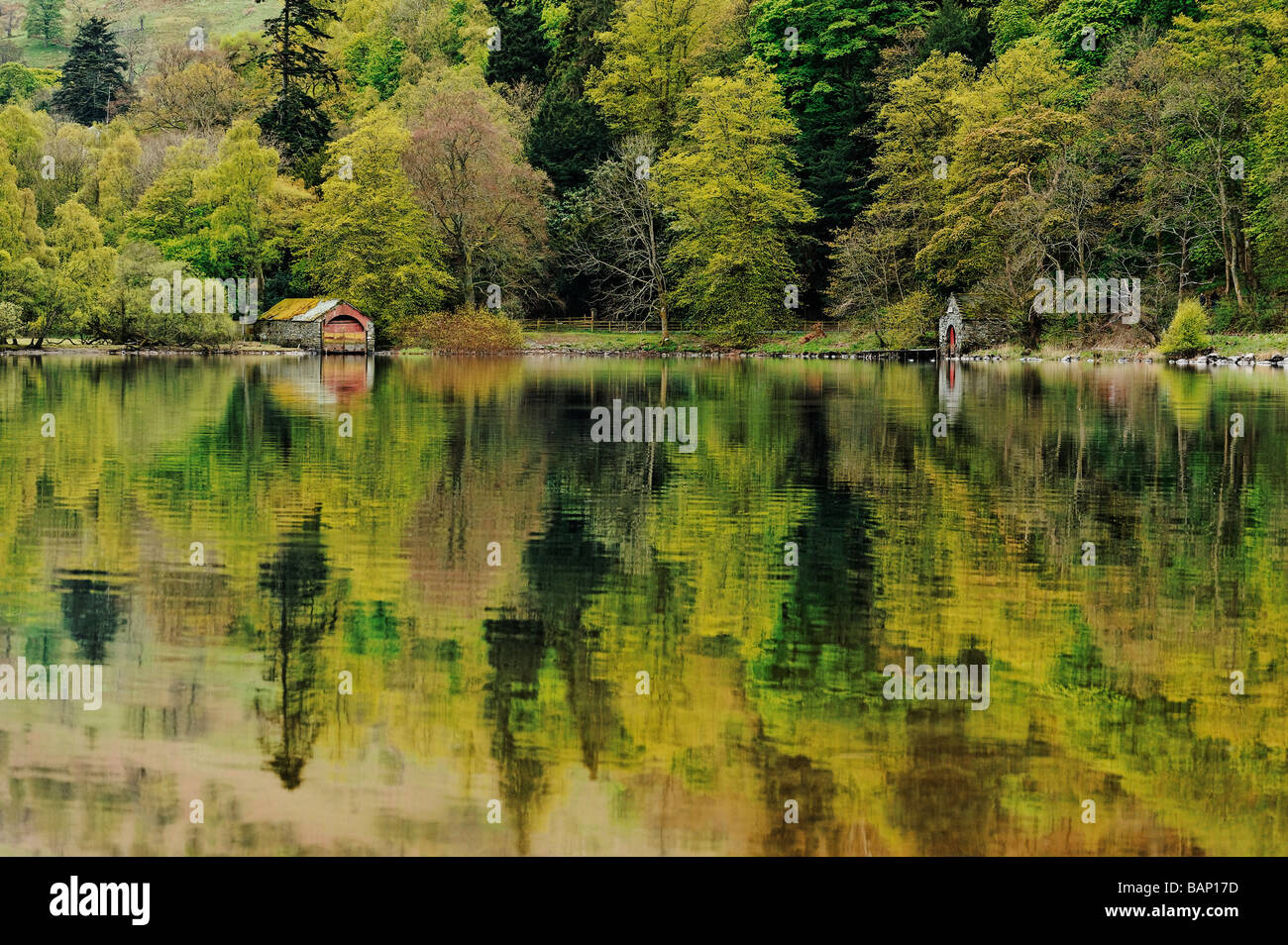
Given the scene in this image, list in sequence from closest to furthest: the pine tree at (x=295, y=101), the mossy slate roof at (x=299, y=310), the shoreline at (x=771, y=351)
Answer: the shoreline at (x=771, y=351) → the mossy slate roof at (x=299, y=310) → the pine tree at (x=295, y=101)

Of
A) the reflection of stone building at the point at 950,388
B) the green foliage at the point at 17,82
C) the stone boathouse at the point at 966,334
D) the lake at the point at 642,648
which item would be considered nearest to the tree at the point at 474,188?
the stone boathouse at the point at 966,334

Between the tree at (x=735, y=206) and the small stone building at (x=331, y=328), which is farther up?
the tree at (x=735, y=206)

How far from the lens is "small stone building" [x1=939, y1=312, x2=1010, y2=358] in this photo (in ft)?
245

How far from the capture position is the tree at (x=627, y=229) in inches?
3410

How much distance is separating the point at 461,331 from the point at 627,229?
517 inches

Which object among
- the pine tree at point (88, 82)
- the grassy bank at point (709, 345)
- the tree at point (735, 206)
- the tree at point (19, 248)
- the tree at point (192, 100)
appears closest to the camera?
the tree at point (19, 248)

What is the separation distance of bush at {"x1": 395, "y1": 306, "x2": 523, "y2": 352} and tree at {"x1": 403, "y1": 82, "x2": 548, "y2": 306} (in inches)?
103

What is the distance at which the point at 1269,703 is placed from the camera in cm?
1035

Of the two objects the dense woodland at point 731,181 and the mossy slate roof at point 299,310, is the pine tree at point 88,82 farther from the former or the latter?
the mossy slate roof at point 299,310

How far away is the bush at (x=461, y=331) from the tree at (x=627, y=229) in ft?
25.6

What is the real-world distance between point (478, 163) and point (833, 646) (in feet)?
250

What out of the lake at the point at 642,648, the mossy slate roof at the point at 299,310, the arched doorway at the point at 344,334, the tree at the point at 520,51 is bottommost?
the lake at the point at 642,648
